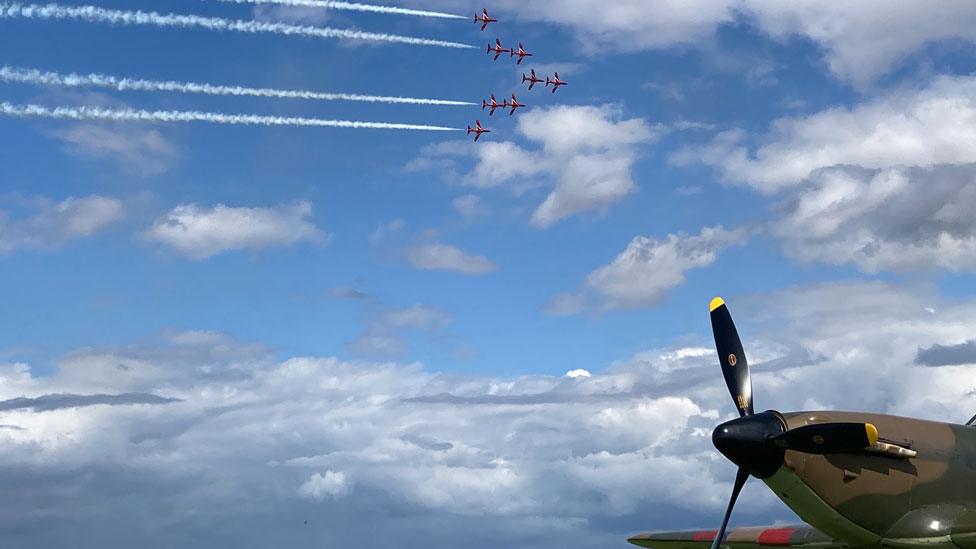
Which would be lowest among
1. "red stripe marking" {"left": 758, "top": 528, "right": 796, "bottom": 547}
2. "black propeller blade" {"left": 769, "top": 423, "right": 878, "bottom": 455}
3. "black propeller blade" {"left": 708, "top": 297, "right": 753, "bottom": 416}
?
"red stripe marking" {"left": 758, "top": 528, "right": 796, "bottom": 547}

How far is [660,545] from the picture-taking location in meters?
38.6

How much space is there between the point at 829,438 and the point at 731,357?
240 inches

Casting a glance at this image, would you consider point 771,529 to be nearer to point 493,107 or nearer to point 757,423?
point 757,423

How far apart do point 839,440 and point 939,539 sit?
4096mm

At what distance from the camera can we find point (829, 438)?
27797 mm

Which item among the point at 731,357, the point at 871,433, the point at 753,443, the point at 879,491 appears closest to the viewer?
the point at 871,433

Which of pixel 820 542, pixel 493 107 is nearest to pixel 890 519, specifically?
pixel 820 542

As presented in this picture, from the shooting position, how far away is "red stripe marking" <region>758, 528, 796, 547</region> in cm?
3319

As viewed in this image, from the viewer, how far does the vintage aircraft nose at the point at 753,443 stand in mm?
28281

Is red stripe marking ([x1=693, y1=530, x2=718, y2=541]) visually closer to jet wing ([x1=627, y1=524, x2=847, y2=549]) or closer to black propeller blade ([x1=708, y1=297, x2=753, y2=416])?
jet wing ([x1=627, y1=524, x2=847, y2=549])

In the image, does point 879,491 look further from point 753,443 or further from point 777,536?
point 777,536

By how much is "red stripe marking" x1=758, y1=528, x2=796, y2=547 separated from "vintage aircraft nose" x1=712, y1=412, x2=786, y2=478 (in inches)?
220

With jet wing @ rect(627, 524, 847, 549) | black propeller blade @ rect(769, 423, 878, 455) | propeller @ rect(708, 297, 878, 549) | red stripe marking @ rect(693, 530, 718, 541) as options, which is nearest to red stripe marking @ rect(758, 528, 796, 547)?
jet wing @ rect(627, 524, 847, 549)

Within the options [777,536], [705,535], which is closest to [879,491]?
[777,536]
